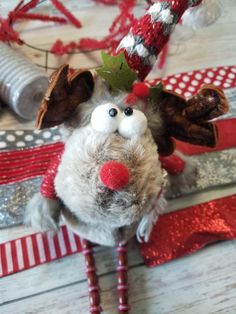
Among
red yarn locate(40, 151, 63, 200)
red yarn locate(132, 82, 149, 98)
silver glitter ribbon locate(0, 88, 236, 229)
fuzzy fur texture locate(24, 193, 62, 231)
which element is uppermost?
red yarn locate(132, 82, 149, 98)

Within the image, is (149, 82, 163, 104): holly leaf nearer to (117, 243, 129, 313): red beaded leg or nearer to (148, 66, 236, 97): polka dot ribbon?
(117, 243, 129, 313): red beaded leg

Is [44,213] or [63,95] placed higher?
[63,95]

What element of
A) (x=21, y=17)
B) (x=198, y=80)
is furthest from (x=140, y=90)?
(x=21, y=17)

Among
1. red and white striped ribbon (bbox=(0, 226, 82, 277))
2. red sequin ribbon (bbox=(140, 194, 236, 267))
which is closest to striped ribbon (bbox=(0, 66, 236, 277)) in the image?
red and white striped ribbon (bbox=(0, 226, 82, 277))

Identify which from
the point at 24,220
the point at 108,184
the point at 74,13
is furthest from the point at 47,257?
the point at 74,13

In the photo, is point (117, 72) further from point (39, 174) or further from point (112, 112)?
point (39, 174)
